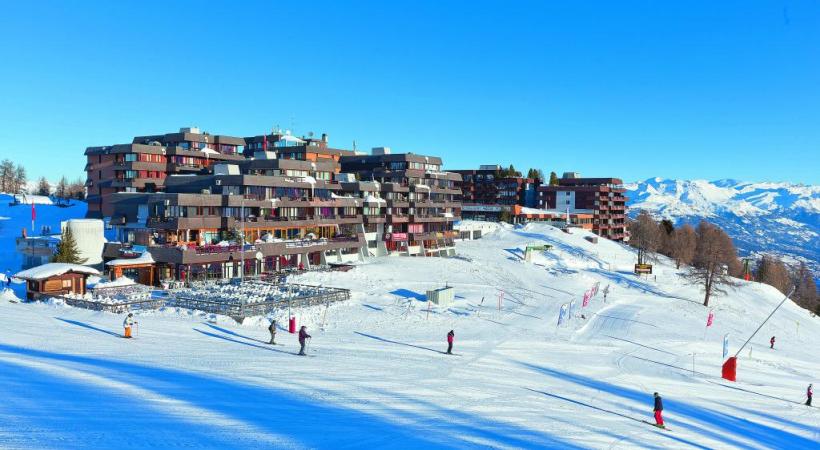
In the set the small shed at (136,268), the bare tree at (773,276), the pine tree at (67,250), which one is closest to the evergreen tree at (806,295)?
the bare tree at (773,276)

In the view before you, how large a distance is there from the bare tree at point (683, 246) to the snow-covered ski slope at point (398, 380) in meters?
63.8

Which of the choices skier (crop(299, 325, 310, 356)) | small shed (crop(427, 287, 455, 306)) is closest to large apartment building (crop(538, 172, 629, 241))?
small shed (crop(427, 287, 455, 306))

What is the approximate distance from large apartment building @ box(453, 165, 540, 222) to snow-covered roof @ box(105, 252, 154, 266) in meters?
106

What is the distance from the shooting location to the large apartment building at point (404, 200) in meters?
82.1

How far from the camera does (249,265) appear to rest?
61.0 meters

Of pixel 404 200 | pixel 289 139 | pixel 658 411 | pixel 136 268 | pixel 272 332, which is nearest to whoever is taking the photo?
pixel 658 411

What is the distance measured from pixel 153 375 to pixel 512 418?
589 inches

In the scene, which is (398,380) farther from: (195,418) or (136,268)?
(136,268)

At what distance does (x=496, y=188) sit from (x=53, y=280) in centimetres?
12381

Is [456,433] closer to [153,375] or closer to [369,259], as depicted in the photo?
[153,375]

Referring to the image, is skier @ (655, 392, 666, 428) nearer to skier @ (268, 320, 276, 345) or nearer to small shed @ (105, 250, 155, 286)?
skier @ (268, 320, 276, 345)

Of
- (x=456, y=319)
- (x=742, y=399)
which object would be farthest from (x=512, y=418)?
(x=456, y=319)

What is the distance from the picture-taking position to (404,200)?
8700cm

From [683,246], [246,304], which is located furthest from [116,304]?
[683,246]
